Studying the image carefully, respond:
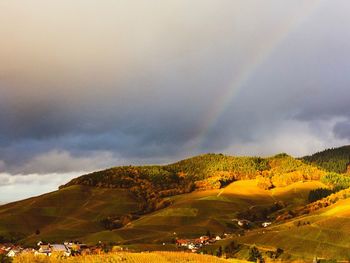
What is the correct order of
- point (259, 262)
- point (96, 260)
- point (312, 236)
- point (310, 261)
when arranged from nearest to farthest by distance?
point (96, 260)
point (259, 262)
point (310, 261)
point (312, 236)

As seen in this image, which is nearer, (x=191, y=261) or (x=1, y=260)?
(x=1, y=260)

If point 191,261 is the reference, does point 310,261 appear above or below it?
below

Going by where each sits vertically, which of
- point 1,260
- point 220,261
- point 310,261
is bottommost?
point 310,261

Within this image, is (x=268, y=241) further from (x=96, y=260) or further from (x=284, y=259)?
(x=96, y=260)

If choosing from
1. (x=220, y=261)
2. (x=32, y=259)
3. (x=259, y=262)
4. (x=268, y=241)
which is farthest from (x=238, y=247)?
(x=32, y=259)

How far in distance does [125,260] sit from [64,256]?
6066mm

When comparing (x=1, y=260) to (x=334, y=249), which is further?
(x=334, y=249)

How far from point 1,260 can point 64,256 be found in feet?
29.9

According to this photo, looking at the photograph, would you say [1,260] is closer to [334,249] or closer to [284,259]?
[284,259]

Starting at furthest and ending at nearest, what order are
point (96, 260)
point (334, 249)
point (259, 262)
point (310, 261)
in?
point (334, 249), point (310, 261), point (259, 262), point (96, 260)

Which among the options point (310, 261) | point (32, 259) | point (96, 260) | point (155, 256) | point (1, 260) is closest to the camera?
point (1, 260)

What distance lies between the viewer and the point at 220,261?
2121 inches

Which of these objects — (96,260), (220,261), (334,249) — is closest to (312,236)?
(334,249)

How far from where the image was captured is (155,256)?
5197 centimetres
